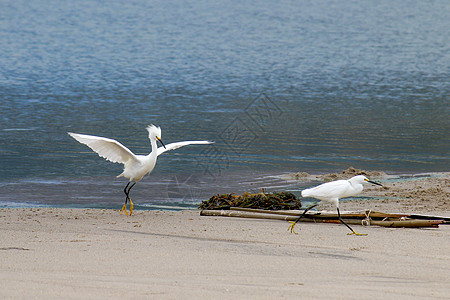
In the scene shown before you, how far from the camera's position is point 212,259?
6.75m

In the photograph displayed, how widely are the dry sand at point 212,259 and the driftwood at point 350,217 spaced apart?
0.41 feet

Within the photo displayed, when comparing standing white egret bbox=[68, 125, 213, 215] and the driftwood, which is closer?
the driftwood

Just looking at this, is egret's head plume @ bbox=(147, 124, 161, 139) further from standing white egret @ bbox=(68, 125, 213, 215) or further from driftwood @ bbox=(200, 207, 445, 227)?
driftwood @ bbox=(200, 207, 445, 227)

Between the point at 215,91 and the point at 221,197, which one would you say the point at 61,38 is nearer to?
the point at 215,91

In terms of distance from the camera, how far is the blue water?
14.3 meters

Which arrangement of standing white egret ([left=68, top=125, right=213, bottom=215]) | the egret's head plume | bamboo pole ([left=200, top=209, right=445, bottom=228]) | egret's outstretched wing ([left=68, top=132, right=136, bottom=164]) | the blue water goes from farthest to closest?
the blue water → the egret's head plume → standing white egret ([left=68, top=125, right=213, bottom=215]) → egret's outstretched wing ([left=68, top=132, right=136, bottom=164]) → bamboo pole ([left=200, top=209, right=445, bottom=228])

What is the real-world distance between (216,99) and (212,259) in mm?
18312

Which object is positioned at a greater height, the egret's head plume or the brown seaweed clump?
the egret's head plume

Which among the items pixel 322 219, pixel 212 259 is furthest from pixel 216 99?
pixel 212 259

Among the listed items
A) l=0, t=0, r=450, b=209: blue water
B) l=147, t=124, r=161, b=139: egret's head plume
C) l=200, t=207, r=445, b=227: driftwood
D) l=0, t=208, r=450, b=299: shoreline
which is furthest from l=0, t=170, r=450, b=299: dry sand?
l=0, t=0, r=450, b=209: blue water

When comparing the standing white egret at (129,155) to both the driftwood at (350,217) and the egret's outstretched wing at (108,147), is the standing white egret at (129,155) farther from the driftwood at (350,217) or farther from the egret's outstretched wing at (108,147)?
the driftwood at (350,217)

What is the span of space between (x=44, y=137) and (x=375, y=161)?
28.7ft

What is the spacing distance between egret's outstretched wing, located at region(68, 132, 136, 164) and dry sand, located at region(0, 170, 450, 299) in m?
1.15

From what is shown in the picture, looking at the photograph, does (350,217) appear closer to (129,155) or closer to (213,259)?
(213,259)
